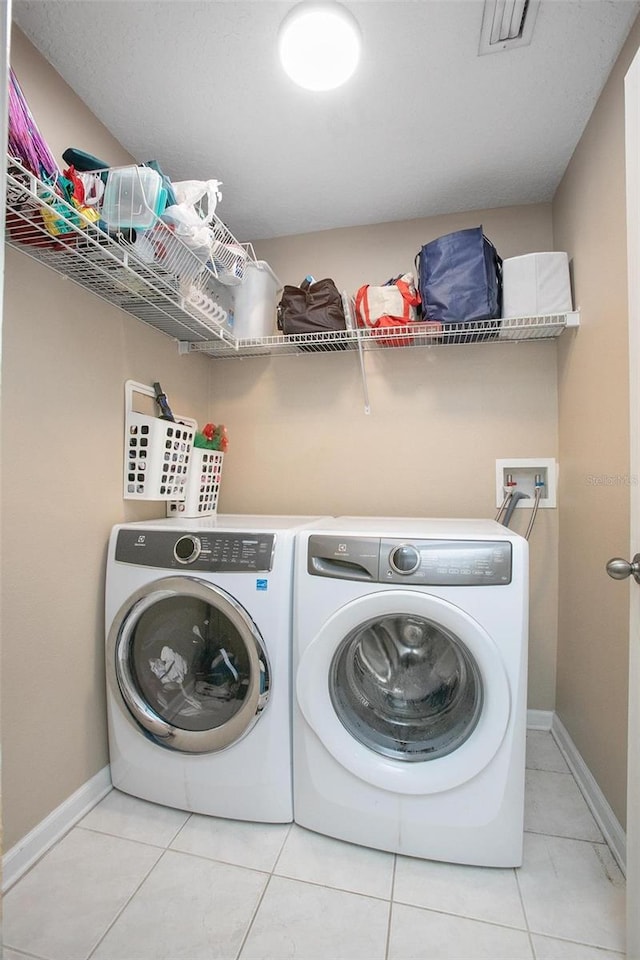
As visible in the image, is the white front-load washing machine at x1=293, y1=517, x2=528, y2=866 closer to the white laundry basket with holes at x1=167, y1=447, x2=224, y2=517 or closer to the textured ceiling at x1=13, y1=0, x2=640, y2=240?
the white laundry basket with holes at x1=167, y1=447, x2=224, y2=517

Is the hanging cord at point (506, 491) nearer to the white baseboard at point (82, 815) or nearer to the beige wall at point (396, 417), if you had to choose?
the beige wall at point (396, 417)

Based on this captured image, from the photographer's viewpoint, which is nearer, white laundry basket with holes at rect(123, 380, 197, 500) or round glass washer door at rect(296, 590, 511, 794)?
round glass washer door at rect(296, 590, 511, 794)

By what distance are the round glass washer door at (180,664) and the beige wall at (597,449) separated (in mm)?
1147

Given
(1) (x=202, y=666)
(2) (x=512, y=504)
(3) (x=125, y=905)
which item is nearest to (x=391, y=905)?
(3) (x=125, y=905)

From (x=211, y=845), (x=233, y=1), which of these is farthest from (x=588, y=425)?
(x=211, y=845)

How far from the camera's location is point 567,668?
192cm

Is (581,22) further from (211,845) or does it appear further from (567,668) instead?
(211,845)

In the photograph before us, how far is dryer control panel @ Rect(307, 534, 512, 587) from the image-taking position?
1.32 m

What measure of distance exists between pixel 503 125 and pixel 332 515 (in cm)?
168

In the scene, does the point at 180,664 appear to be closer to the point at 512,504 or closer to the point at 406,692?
the point at 406,692

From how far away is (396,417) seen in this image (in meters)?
2.24

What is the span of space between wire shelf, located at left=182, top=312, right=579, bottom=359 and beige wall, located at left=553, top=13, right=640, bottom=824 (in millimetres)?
131

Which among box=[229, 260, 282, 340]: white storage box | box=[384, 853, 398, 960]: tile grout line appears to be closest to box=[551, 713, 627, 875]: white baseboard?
box=[384, 853, 398, 960]: tile grout line

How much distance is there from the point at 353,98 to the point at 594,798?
2463 mm
